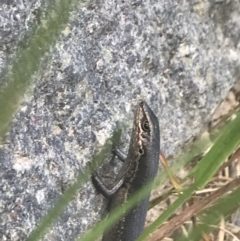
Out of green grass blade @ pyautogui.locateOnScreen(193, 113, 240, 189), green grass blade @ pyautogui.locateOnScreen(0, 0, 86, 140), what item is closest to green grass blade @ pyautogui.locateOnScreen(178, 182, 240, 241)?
green grass blade @ pyautogui.locateOnScreen(193, 113, 240, 189)

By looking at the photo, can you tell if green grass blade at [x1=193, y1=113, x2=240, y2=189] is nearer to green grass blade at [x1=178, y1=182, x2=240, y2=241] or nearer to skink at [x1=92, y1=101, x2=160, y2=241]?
green grass blade at [x1=178, y1=182, x2=240, y2=241]

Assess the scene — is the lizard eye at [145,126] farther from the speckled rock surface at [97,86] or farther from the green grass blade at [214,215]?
the green grass blade at [214,215]

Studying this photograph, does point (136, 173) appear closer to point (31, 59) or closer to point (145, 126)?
point (145, 126)

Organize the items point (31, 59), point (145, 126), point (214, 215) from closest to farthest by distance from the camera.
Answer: point (31, 59) < point (214, 215) < point (145, 126)

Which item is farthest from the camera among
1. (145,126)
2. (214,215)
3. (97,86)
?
(145,126)

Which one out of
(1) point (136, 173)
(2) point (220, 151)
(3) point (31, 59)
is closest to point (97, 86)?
(1) point (136, 173)

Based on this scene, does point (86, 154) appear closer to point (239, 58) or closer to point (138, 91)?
point (138, 91)

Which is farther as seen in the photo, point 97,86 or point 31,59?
point 97,86

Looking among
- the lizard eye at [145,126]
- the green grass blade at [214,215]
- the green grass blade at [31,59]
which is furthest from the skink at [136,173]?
the green grass blade at [31,59]

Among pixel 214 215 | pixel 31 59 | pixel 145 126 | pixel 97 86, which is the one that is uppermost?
pixel 97 86
